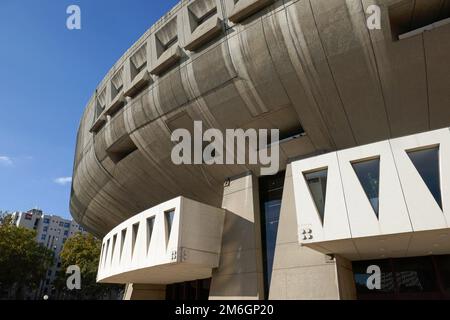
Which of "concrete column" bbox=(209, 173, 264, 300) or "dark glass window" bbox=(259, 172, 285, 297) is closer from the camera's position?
"concrete column" bbox=(209, 173, 264, 300)

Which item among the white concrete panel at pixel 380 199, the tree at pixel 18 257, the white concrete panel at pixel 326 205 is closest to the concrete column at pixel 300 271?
the white concrete panel at pixel 326 205

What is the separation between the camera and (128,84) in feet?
58.7

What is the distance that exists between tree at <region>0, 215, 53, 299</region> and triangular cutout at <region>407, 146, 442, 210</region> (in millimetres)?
47150

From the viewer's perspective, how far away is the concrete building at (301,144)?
950 cm

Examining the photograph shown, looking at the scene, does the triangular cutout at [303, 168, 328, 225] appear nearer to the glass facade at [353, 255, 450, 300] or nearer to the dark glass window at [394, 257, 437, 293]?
the glass facade at [353, 255, 450, 300]

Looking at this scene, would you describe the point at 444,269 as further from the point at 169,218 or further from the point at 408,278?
the point at 169,218

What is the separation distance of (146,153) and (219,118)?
5.69m

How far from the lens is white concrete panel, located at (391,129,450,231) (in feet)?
27.2

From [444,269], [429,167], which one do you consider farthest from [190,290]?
[429,167]

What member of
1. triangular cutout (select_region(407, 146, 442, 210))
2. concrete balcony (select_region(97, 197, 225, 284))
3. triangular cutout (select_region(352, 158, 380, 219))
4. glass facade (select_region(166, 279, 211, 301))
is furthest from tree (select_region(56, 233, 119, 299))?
triangular cutout (select_region(407, 146, 442, 210))

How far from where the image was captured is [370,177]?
980 centimetres

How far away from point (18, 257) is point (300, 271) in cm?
4383
